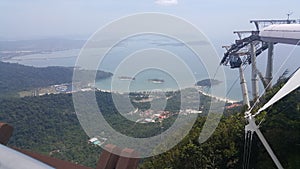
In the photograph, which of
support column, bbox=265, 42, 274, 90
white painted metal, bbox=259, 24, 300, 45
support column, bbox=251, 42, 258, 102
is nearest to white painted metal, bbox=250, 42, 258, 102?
support column, bbox=251, 42, 258, 102

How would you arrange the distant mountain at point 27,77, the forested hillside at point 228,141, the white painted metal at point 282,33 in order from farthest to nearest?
1. the distant mountain at point 27,77
2. the white painted metal at point 282,33
3. the forested hillside at point 228,141

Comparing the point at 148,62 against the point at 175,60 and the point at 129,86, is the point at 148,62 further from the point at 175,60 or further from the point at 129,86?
the point at 129,86

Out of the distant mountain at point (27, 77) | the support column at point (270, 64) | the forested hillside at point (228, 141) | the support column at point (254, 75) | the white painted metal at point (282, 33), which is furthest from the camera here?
the distant mountain at point (27, 77)

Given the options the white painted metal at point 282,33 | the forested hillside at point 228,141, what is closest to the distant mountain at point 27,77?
the white painted metal at point 282,33

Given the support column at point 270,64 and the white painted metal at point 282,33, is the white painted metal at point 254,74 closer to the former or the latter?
the support column at point 270,64

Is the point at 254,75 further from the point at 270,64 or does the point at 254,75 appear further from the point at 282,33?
the point at 282,33

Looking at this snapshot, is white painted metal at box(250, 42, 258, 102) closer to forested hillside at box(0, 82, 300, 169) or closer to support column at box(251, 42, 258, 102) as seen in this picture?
support column at box(251, 42, 258, 102)

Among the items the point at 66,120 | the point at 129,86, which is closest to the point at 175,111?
the point at 129,86

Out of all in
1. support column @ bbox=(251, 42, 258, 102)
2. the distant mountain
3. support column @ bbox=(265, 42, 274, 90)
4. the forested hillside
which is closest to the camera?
the forested hillside
